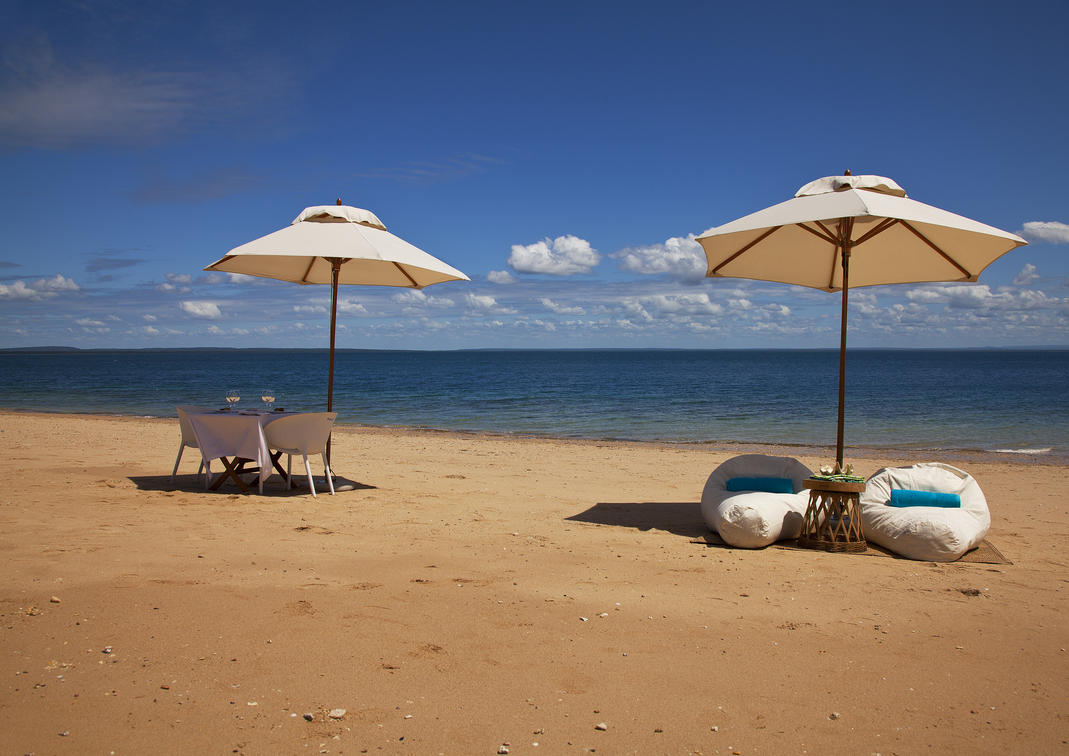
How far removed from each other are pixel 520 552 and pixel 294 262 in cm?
478

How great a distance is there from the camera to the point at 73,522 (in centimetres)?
525

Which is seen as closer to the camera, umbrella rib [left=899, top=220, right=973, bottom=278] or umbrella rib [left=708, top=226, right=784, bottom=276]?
umbrella rib [left=899, top=220, right=973, bottom=278]

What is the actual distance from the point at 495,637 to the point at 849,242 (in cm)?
427

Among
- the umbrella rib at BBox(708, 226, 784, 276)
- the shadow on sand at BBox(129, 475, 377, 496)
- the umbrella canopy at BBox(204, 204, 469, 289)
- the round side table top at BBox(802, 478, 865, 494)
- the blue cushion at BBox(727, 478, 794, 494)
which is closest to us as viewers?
the round side table top at BBox(802, 478, 865, 494)

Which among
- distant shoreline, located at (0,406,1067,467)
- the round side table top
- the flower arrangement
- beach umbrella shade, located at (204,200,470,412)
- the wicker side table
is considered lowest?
distant shoreline, located at (0,406,1067,467)

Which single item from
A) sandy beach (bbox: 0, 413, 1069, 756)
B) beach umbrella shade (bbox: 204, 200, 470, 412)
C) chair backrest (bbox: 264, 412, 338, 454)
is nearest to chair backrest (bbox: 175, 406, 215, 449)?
chair backrest (bbox: 264, 412, 338, 454)

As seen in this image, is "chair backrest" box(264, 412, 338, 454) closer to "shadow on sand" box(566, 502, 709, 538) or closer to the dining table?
the dining table

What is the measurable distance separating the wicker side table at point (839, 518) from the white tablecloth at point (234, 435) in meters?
4.68

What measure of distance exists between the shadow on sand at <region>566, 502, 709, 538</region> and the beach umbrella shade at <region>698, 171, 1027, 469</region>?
4.24 feet

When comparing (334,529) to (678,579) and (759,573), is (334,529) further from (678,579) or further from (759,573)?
(759,573)

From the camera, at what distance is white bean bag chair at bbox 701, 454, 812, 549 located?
203 inches

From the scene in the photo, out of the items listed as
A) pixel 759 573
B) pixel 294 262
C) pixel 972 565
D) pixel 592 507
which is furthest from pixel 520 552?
pixel 294 262

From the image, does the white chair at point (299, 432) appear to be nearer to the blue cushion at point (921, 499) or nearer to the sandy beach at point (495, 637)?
the sandy beach at point (495, 637)

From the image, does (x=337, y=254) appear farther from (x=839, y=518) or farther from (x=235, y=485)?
(x=839, y=518)
